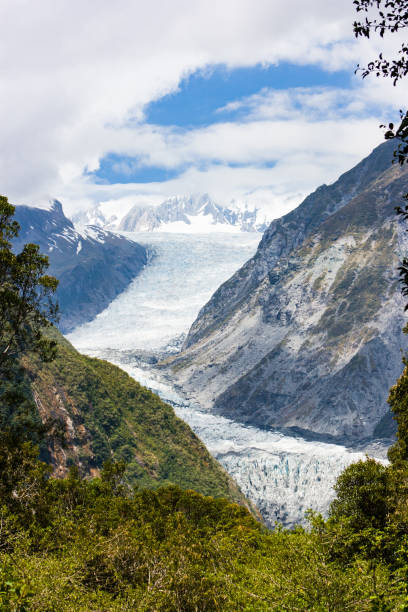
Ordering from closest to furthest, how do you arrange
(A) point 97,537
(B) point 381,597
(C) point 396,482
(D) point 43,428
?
(B) point 381,597
(A) point 97,537
(D) point 43,428
(C) point 396,482

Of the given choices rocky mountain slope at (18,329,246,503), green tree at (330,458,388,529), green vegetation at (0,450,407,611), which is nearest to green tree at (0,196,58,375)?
green vegetation at (0,450,407,611)

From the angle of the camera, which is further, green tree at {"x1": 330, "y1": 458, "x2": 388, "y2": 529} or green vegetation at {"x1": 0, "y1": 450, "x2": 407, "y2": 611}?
green tree at {"x1": 330, "y1": 458, "x2": 388, "y2": 529}

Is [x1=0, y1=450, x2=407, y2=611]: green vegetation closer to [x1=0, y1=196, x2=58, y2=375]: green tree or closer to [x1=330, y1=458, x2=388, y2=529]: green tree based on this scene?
[x1=0, y1=196, x2=58, y2=375]: green tree

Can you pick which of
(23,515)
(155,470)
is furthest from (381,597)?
(155,470)

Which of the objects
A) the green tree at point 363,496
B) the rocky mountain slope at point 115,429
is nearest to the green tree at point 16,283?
the green tree at point 363,496

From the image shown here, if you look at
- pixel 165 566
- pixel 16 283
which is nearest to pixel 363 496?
pixel 165 566

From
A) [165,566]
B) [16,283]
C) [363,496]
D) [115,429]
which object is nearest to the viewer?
[165,566]

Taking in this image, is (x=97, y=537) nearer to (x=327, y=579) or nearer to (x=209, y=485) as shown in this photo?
(x=327, y=579)

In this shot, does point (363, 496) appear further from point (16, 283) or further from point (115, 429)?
point (115, 429)
